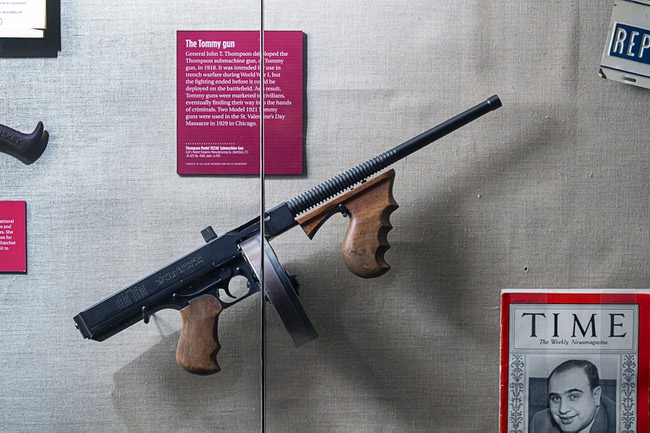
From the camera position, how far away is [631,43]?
2.48 ft

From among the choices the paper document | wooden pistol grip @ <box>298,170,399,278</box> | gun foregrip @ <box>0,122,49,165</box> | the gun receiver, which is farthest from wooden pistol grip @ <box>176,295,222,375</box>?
the paper document

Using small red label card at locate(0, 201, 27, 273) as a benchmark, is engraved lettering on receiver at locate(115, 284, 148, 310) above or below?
below

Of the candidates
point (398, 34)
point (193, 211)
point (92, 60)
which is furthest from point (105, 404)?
point (398, 34)

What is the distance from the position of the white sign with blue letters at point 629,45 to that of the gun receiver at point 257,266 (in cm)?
14

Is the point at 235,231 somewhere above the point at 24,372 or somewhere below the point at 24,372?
above

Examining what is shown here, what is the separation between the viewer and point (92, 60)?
2.53 feet

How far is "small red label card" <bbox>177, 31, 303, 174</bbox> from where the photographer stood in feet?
2.49

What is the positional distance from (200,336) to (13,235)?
251 mm

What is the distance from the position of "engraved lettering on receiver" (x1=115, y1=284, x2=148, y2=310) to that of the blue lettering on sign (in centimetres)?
61

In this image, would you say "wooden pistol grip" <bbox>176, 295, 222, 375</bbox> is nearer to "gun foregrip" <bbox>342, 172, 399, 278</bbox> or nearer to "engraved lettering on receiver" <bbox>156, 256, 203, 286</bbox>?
"engraved lettering on receiver" <bbox>156, 256, 203, 286</bbox>

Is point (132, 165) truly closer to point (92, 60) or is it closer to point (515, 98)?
point (92, 60)

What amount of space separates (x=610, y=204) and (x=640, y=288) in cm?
11

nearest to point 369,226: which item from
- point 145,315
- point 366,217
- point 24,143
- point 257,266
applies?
point 366,217

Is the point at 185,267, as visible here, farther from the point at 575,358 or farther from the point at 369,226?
the point at 575,358
